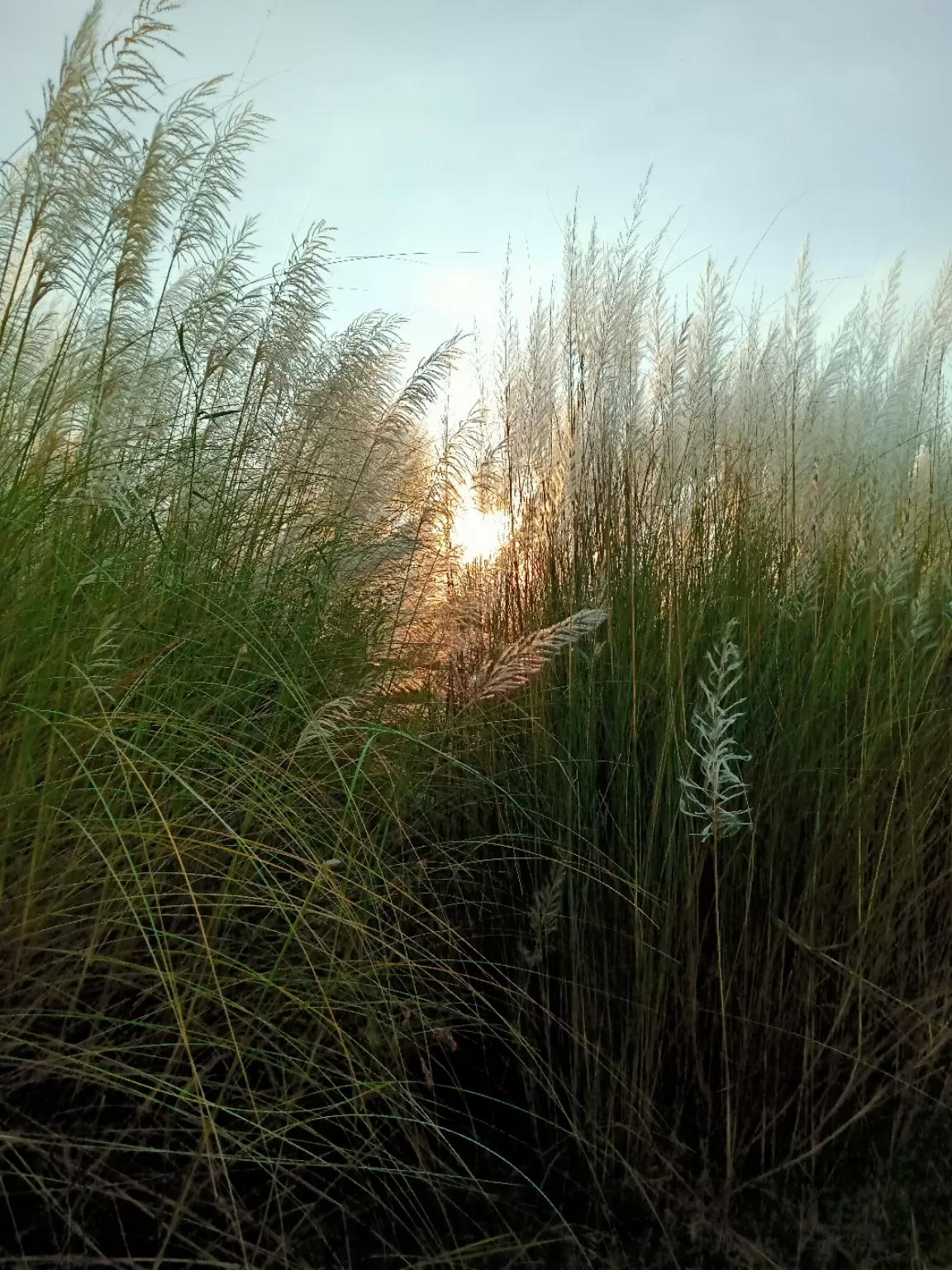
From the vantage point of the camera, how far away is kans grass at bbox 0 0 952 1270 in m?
1.51

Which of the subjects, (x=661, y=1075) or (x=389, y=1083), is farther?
(x=661, y=1075)

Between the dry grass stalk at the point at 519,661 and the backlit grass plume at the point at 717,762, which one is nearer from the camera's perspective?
the backlit grass plume at the point at 717,762

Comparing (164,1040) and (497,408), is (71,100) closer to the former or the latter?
(497,408)

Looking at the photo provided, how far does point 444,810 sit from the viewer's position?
207cm

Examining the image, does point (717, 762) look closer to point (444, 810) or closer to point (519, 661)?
point (519, 661)

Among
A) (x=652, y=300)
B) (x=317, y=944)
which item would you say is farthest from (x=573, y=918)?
(x=652, y=300)

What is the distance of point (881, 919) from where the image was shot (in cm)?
190

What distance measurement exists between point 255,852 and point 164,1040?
316 millimetres

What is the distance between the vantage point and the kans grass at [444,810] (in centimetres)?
151

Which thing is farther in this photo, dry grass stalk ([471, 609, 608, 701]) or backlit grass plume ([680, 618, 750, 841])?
dry grass stalk ([471, 609, 608, 701])

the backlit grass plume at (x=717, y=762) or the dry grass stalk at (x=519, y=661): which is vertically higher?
the dry grass stalk at (x=519, y=661)

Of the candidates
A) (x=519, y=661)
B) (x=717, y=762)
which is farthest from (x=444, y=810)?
(x=717, y=762)

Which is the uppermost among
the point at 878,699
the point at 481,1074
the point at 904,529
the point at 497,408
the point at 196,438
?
the point at 497,408

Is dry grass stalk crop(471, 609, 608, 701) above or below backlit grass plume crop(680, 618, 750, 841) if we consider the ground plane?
above
